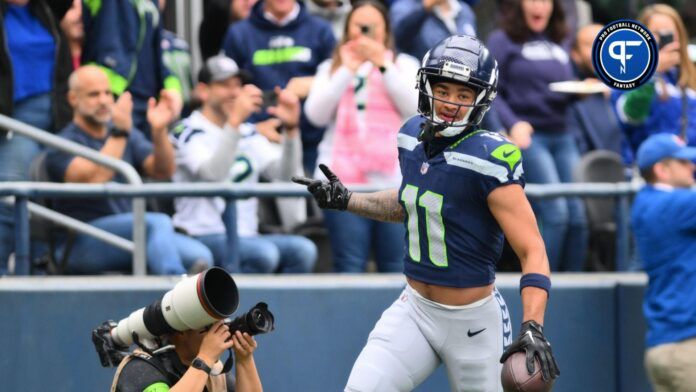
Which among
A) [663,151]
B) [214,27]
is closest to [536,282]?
[663,151]

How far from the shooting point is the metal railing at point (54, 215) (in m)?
7.90

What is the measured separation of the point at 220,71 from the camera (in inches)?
366

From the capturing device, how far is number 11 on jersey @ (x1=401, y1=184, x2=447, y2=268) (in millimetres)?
6266

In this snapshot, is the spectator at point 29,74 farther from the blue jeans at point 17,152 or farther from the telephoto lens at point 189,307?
the telephoto lens at point 189,307

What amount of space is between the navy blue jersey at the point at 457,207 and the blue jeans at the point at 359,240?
201 cm

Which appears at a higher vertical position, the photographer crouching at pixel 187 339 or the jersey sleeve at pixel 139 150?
the jersey sleeve at pixel 139 150

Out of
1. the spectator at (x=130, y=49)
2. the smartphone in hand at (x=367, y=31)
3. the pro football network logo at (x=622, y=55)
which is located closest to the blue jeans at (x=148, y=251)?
the spectator at (x=130, y=49)

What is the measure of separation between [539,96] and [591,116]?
77cm

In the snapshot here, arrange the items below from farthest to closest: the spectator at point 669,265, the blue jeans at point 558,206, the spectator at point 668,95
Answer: the spectator at point 668,95 → the blue jeans at point 558,206 → the spectator at point 669,265

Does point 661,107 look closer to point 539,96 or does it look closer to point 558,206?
point 539,96

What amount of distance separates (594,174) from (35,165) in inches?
140

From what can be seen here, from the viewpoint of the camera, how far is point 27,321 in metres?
8.02

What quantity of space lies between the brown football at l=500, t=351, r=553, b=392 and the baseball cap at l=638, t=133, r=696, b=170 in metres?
2.56

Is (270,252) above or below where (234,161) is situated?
below
